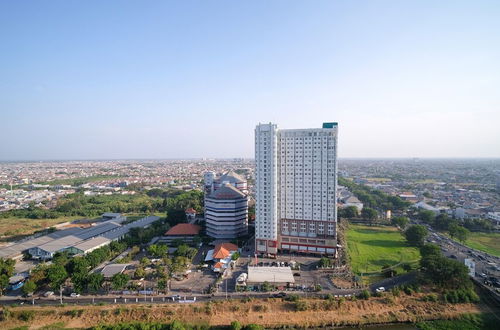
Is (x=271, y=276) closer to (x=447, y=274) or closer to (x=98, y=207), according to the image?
(x=447, y=274)

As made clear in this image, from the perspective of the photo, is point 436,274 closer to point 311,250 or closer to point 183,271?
point 311,250

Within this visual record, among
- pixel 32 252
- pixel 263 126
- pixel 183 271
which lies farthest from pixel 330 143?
pixel 32 252

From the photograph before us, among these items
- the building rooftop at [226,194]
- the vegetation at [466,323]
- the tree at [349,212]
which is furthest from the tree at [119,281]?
the tree at [349,212]

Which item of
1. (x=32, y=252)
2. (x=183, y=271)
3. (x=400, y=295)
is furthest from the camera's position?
(x=32, y=252)

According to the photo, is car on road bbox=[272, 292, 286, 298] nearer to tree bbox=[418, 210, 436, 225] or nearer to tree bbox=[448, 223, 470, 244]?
tree bbox=[448, 223, 470, 244]

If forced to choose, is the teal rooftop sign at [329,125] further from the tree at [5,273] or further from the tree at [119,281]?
the tree at [5,273]

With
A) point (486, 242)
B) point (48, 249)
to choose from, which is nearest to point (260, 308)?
point (48, 249)
